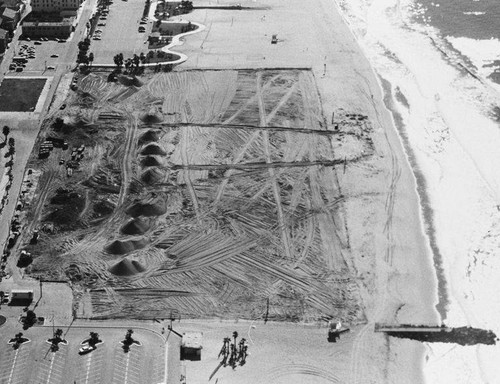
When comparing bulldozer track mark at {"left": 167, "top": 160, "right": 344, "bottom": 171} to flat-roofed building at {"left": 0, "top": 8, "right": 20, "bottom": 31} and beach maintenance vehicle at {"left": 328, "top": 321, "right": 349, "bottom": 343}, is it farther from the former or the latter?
→ flat-roofed building at {"left": 0, "top": 8, "right": 20, "bottom": 31}

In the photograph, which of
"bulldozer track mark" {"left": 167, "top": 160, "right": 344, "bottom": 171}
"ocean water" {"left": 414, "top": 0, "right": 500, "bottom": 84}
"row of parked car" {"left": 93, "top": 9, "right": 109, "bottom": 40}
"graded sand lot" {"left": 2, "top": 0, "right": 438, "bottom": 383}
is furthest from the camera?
"row of parked car" {"left": 93, "top": 9, "right": 109, "bottom": 40}

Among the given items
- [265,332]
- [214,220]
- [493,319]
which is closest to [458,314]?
[493,319]

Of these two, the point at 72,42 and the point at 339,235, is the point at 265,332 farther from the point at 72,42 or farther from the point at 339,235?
the point at 72,42

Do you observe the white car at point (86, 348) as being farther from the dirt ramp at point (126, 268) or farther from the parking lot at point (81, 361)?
the dirt ramp at point (126, 268)

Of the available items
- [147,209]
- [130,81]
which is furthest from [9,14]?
[147,209]

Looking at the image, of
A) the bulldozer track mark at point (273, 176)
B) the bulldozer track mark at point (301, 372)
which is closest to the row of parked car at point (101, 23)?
the bulldozer track mark at point (273, 176)

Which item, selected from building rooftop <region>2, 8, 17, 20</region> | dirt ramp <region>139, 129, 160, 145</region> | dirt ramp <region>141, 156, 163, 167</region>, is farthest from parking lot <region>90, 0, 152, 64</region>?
dirt ramp <region>141, 156, 163, 167</region>
